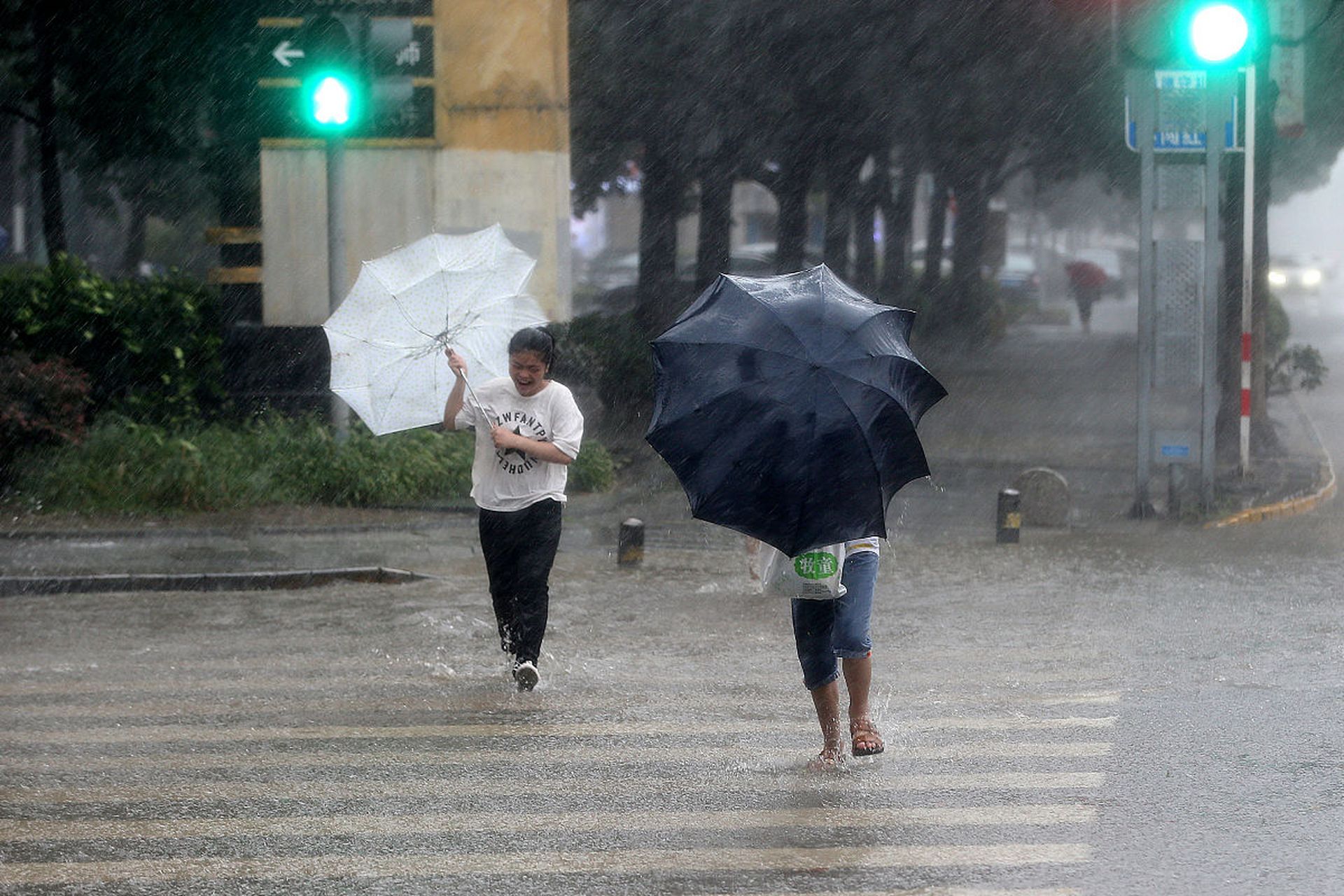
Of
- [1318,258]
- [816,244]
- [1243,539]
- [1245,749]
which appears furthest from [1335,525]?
[1318,258]

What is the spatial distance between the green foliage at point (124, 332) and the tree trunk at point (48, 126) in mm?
6223

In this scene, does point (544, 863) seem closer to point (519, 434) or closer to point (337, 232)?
point (519, 434)

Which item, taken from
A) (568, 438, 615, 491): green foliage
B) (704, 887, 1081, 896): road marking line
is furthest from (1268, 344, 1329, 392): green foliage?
(704, 887, 1081, 896): road marking line

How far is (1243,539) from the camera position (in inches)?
526

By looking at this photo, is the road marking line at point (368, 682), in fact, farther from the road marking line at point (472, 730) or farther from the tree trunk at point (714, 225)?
the tree trunk at point (714, 225)

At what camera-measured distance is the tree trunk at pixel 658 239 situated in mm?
24703

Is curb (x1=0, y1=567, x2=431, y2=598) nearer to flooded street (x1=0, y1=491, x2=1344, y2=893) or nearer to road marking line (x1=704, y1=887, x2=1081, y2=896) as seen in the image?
flooded street (x1=0, y1=491, x2=1344, y2=893)

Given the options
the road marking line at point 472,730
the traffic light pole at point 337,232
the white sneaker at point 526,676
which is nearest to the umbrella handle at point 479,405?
the white sneaker at point 526,676

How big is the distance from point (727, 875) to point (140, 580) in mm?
6778

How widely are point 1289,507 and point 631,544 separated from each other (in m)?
6.34

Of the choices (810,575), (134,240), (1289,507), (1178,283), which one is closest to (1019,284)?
(134,240)

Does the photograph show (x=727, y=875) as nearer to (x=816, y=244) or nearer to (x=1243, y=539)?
(x=1243, y=539)

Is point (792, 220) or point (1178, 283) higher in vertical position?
point (792, 220)

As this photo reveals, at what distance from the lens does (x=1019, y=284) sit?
56.1 meters
